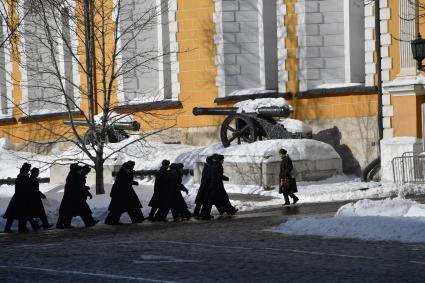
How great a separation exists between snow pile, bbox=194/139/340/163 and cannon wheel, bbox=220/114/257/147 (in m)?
1.33

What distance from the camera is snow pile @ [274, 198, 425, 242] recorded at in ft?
62.9

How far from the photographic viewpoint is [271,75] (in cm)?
3931

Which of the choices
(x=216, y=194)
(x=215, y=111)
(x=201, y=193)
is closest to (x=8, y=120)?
(x=215, y=111)

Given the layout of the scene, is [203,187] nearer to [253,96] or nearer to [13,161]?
[253,96]

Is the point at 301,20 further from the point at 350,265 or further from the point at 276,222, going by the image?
the point at 350,265

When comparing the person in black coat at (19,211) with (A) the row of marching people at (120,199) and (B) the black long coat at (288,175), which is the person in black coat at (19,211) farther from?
(B) the black long coat at (288,175)

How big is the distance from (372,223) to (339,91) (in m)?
16.7

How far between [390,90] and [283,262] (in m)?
18.1

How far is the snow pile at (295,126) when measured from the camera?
35344mm

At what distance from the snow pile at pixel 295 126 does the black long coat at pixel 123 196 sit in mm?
9417

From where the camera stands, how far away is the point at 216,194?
87.9 ft

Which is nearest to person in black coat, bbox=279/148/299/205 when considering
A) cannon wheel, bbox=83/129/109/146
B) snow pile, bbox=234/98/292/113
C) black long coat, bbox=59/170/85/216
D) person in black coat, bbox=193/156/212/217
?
person in black coat, bbox=193/156/212/217

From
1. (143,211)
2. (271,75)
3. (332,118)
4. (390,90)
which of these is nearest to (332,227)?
(143,211)

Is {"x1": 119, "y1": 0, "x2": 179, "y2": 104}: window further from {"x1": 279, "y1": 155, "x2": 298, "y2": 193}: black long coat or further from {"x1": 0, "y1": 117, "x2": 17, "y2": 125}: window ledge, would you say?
{"x1": 279, "y1": 155, "x2": 298, "y2": 193}: black long coat
